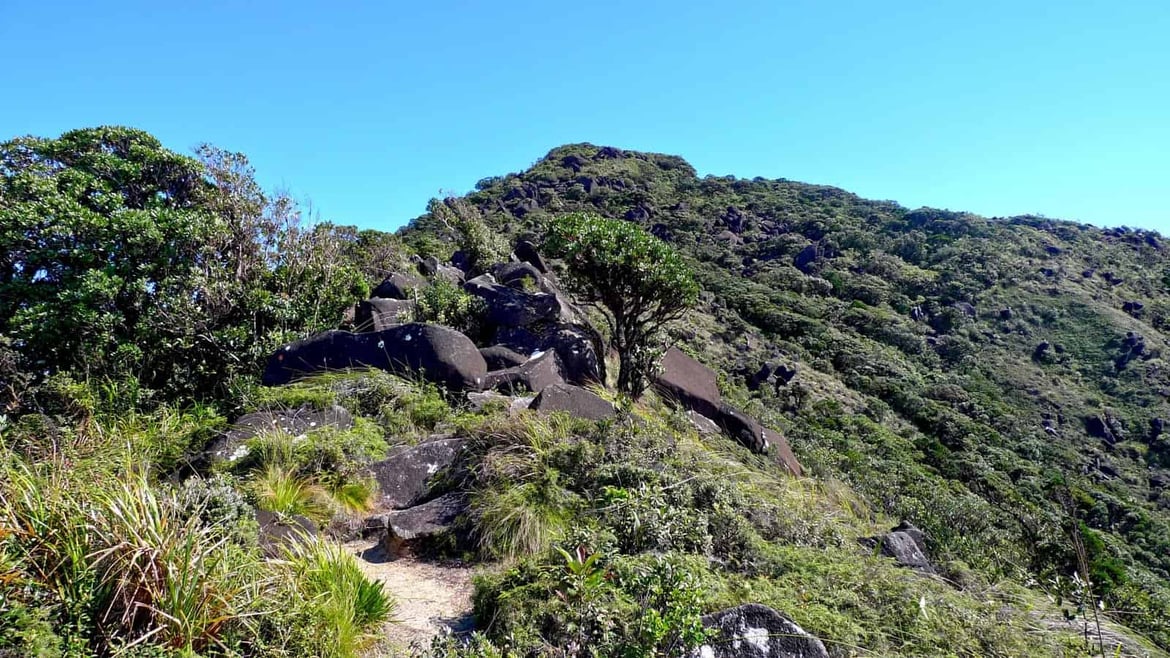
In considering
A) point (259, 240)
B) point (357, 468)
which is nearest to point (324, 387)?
point (357, 468)

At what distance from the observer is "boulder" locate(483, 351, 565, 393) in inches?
346

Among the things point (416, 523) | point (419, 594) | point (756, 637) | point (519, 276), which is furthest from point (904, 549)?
point (519, 276)

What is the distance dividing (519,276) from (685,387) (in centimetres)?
563

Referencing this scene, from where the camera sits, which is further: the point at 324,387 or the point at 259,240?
the point at 259,240

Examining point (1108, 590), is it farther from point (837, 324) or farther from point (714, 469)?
point (837, 324)

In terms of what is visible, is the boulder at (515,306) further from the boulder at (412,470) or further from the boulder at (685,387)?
the boulder at (412,470)

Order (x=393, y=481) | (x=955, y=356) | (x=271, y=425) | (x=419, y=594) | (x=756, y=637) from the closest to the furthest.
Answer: (x=756, y=637), (x=419, y=594), (x=393, y=481), (x=271, y=425), (x=955, y=356)

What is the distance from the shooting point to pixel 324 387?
26.1ft

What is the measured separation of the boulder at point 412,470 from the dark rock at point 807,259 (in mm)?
A: 52636

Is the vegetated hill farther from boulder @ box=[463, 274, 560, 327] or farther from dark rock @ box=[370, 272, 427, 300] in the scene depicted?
dark rock @ box=[370, 272, 427, 300]

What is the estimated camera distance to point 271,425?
6.61 m

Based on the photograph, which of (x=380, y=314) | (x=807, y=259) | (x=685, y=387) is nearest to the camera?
(x=685, y=387)

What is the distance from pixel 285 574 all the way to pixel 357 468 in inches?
104

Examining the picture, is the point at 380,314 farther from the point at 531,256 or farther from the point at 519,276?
the point at 531,256
